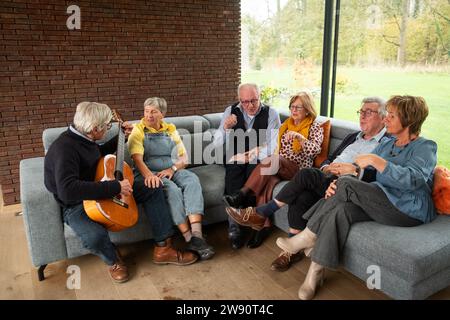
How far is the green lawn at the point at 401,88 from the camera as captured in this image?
6605 millimetres

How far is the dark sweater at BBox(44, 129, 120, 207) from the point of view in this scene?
2.02m

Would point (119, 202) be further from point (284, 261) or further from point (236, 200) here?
point (284, 261)

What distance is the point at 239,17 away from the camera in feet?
16.1

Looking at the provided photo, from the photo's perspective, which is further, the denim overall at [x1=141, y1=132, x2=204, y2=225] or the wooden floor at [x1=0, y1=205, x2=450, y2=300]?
the denim overall at [x1=141, y1=132, x2=204, y2=225]

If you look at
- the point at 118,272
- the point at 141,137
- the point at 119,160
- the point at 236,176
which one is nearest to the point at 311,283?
the point at 236,176

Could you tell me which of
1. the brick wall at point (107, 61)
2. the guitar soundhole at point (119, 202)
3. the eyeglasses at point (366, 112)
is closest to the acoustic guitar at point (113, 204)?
the guitar soundhole at point (119, 202)

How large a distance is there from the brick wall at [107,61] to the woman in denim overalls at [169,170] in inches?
71.8

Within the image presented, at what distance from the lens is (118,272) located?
2238mm

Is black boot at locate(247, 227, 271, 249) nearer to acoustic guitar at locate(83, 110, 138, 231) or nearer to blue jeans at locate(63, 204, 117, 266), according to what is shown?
acoustic guitar at locate(83, 110, 138, 231)

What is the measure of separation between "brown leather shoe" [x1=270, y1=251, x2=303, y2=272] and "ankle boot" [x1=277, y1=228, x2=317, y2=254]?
189 mm

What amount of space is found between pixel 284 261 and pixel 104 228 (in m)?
1.18

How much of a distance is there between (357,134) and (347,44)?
485cm

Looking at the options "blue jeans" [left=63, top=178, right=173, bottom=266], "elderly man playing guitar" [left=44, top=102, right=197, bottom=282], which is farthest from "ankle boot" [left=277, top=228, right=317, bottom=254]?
"elderly man playing guitar" [left=44, top=102, right=197, bottom=282]
